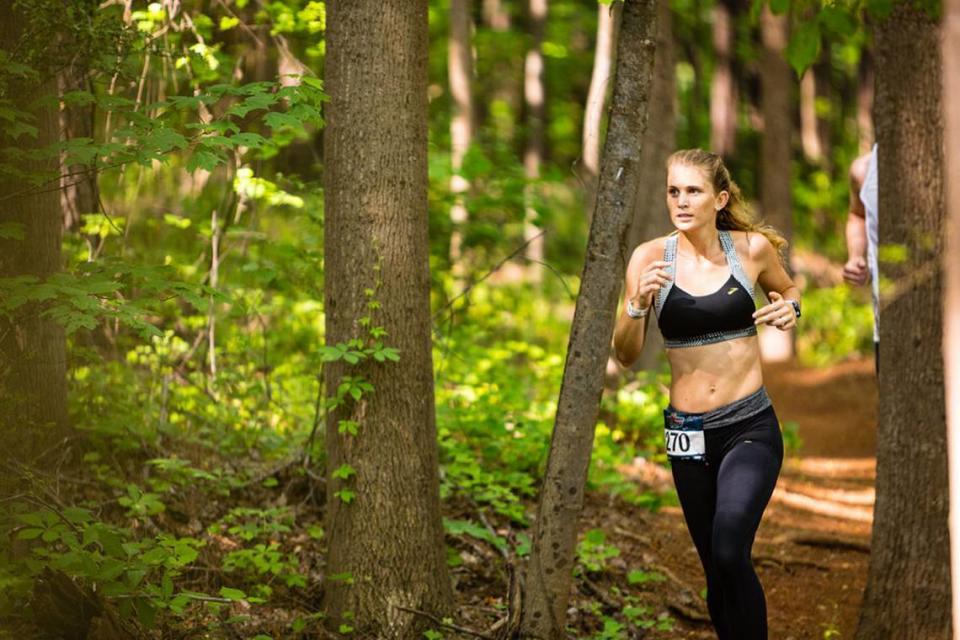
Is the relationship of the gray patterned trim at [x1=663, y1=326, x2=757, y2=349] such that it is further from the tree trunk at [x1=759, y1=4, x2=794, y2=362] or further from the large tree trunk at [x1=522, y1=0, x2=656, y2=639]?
the tree trunk at [x1=759, y1=4, x2=794, y2=362]

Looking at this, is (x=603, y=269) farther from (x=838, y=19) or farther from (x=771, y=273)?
(x=838, y=19)

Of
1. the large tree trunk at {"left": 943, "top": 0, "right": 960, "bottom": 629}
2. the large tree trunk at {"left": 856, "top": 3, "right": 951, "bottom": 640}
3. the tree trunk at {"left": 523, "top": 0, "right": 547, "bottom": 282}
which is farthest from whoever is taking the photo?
the tree trunk at {"left": 523, "top": 0, "right": 547, "bottom": 282}

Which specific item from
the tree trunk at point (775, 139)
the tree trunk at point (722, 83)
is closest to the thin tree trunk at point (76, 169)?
the tree trunk at point (775, 139)

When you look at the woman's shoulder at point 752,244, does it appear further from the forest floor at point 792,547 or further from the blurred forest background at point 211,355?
the forest floor at point 792,547

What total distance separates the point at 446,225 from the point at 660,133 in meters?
2.54

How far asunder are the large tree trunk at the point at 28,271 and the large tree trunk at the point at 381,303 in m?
1.44

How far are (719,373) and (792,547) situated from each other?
332 cm

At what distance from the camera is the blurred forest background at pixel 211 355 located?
466cm

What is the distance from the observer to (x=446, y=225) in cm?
1176

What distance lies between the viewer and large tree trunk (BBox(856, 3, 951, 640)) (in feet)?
18.4

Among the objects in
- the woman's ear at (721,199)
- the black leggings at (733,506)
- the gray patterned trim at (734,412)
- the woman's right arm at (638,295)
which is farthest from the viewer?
the woman's ear at (721,199)

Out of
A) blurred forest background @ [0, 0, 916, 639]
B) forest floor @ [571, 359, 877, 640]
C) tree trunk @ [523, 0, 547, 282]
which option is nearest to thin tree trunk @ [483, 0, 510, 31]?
tree trunk @ [523, 0, 547, 282]

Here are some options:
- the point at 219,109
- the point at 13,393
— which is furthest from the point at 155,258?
the point at 13,393

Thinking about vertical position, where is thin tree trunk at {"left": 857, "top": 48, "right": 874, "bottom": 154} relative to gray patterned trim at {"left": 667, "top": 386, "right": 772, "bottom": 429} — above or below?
above
